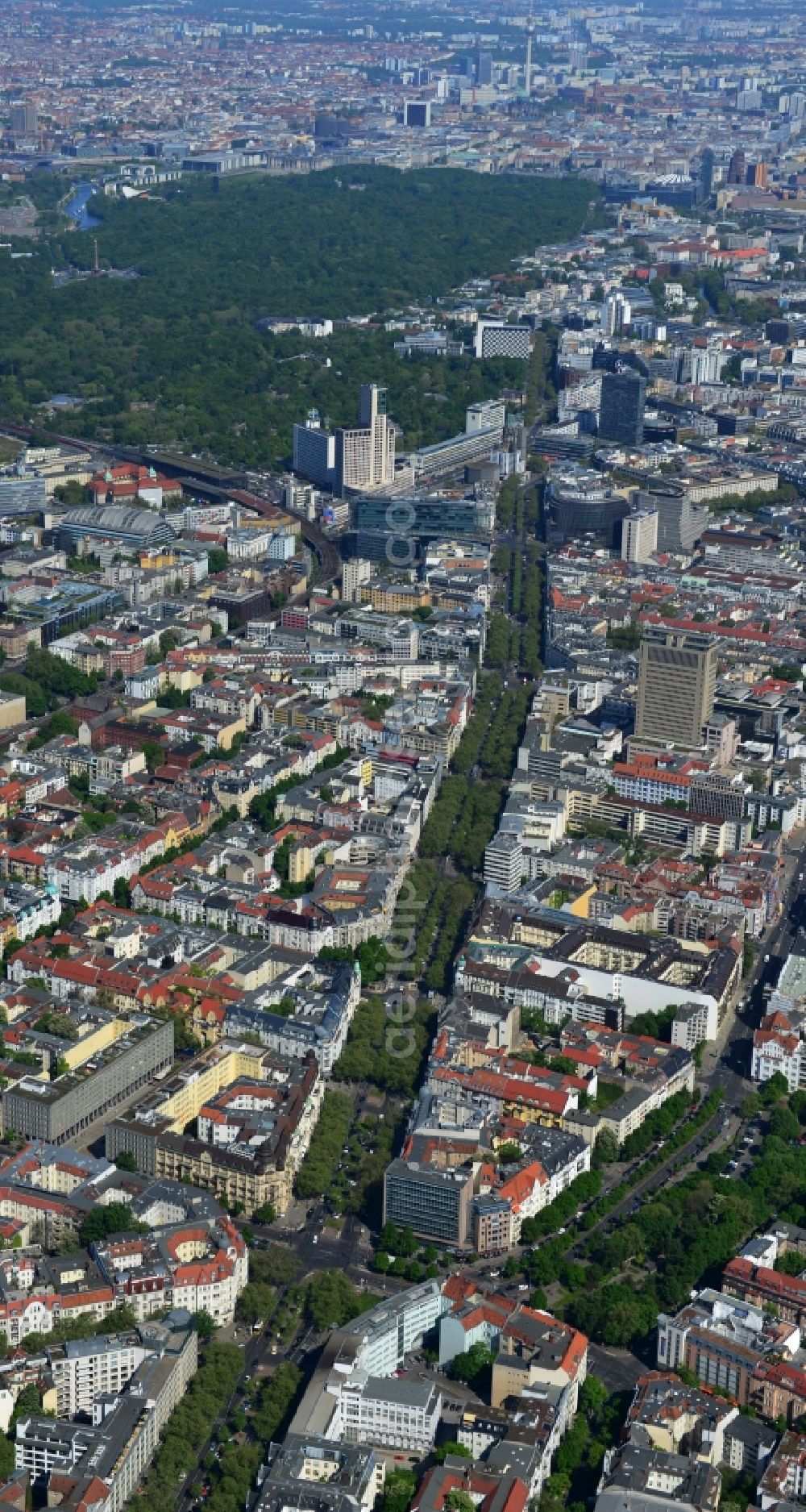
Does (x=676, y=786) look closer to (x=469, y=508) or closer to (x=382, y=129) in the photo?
(x=469, y=508)

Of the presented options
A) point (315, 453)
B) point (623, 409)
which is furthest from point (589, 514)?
point (623, 409)

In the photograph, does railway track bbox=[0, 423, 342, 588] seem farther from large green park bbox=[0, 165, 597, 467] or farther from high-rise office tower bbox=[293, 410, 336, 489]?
high-rise office tower bbox=[293, 410, 336, 489]

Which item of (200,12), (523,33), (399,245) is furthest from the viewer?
(200,12)

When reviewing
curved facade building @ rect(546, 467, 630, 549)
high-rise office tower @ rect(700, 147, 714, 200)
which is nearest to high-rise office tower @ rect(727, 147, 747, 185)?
high-rise office tower @ rect(700, 147, 714, 200)

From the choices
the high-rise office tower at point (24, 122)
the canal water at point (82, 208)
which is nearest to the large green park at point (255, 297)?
the canal water at point (82, 208)

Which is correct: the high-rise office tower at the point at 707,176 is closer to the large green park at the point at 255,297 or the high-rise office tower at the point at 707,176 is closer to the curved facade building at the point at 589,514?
Result: the large green park at the point at 255,297

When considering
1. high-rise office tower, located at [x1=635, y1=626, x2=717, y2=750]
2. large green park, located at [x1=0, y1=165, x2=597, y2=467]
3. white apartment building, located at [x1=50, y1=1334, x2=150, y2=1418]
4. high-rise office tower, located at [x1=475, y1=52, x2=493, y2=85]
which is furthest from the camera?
high-rise office tower, located at [x1=475, y1=52, x2=493, y2=85]

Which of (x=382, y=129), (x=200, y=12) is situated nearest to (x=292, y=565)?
(x=382, y=129)
